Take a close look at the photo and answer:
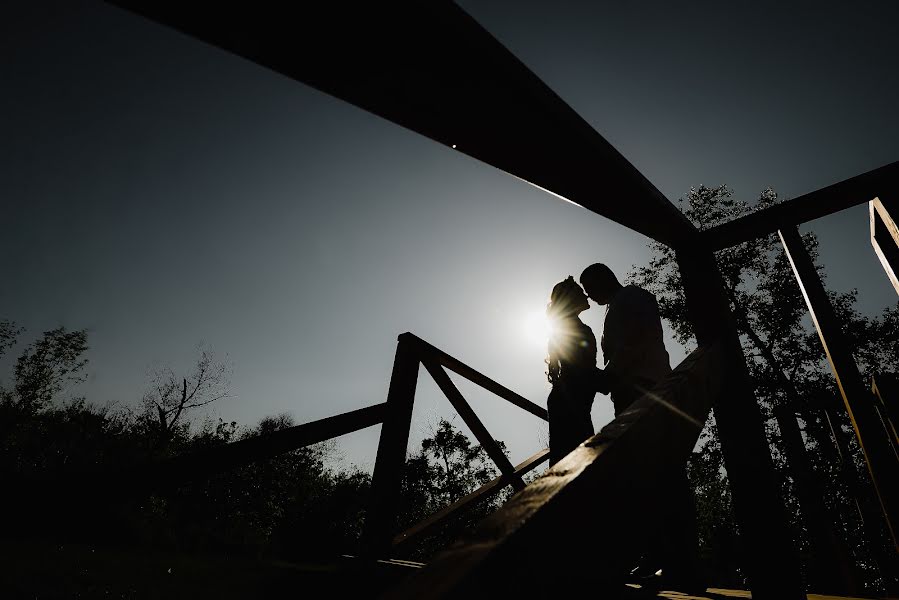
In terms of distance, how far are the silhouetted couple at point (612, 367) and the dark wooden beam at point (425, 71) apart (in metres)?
1.41

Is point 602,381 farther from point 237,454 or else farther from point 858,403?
point 237,454

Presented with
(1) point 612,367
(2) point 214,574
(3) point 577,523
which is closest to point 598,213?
(3) point 577,523

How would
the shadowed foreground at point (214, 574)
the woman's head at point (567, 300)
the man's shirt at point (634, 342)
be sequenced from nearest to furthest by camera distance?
1. the shadowed foreground at point (214, 574)
2. the man's shirt at point (634, 342)
3. the woman's head at point (567, 300)

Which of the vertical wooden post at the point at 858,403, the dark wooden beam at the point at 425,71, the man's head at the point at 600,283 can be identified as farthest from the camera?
the man's head at the point at 600,283

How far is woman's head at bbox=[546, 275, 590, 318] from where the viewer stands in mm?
3051

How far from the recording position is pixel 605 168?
1.02 m

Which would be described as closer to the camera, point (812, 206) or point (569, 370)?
point (812, 206)

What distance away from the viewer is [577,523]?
46 cm

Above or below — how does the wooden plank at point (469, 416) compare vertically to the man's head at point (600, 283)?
below

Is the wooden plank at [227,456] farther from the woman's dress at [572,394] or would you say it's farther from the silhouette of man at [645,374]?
the silhouette of man at [645,374]

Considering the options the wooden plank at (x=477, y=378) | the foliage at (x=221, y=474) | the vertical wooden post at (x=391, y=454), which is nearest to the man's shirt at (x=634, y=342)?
the wooden plank at (x=477, y=378)

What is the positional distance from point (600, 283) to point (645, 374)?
Answer: 2.79 feet

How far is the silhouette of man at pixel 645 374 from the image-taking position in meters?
1.85

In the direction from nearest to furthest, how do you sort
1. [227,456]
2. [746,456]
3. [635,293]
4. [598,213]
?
1. [598,213]
2. [746,456]
3. [227,456]
4. [635,293]
